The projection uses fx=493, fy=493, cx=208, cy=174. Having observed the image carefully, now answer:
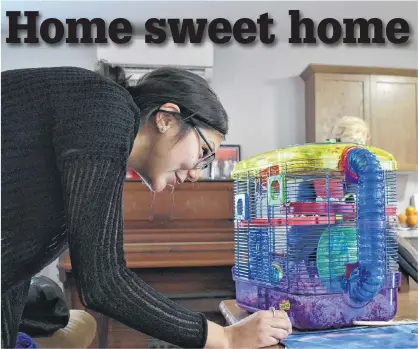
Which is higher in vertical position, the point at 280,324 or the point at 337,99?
the point at 337,99

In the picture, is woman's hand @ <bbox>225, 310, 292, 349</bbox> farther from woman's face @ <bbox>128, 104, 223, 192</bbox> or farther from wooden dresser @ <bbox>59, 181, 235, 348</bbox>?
wooden dresser @ <bbox>59, 181, 235, 348</bbox>

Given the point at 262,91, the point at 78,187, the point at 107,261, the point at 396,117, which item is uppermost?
the point at 262,91

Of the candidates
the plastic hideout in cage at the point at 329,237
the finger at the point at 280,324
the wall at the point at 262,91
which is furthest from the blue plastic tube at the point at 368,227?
the wall at the point at 262,91

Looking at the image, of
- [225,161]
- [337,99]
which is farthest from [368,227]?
[337,99]

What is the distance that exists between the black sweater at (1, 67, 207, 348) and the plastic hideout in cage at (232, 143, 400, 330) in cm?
22

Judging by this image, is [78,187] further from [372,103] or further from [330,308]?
[372,103]

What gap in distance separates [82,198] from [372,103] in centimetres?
385

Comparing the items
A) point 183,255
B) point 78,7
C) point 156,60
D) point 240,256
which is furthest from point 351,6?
point 240,256

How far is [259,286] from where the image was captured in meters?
0.96

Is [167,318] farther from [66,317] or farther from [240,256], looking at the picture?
[66,317]

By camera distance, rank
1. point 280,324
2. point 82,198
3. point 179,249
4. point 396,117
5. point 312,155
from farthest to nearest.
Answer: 1. point 396,117
2. point 179,249
3. point 312,155
4. point 280,324
5. point 82,198

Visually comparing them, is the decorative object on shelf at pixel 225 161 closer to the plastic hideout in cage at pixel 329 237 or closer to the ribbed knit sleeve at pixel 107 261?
the plastic hideout in cage at pixel 329 237

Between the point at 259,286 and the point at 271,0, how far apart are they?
9.71 feet

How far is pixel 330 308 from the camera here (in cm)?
84
